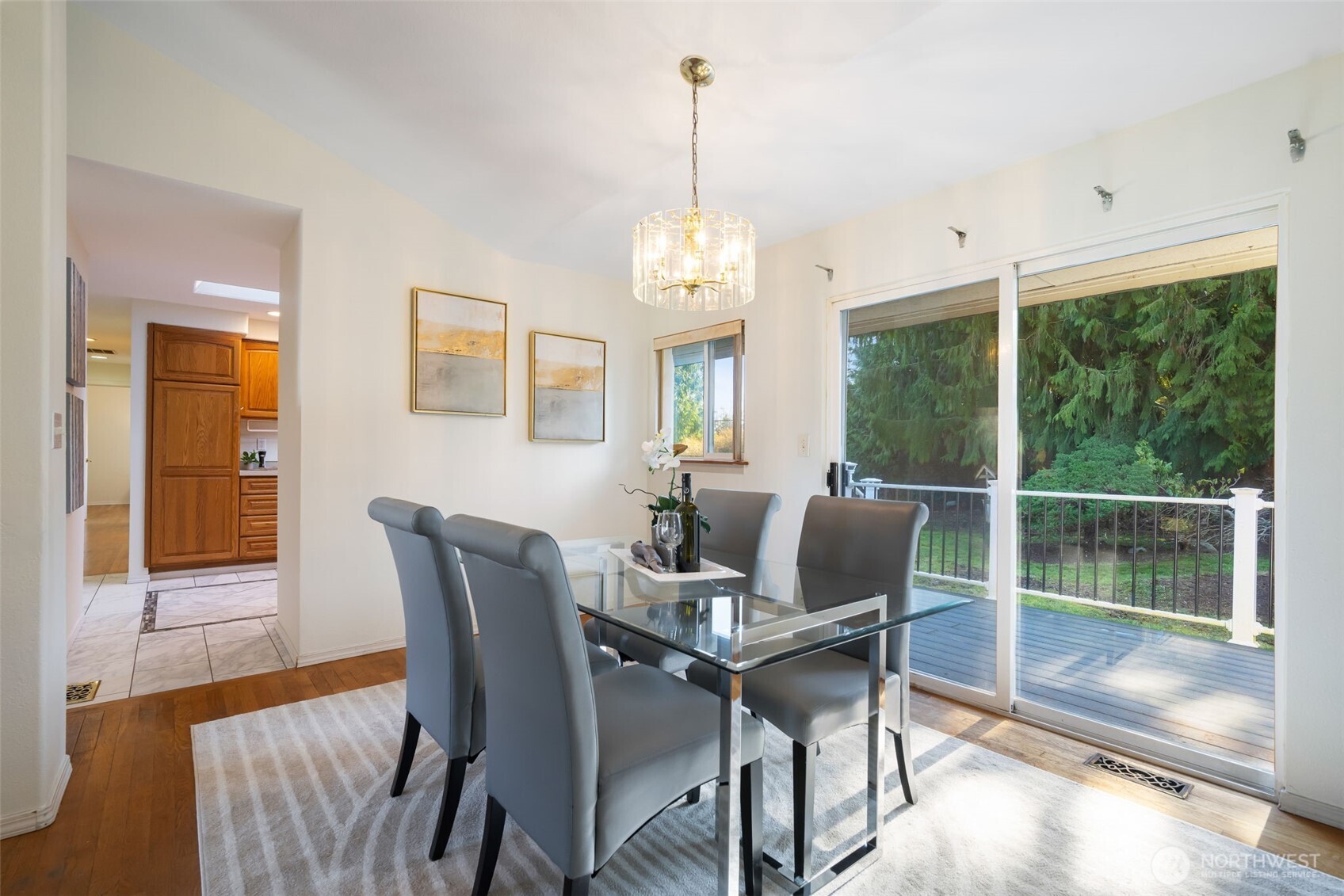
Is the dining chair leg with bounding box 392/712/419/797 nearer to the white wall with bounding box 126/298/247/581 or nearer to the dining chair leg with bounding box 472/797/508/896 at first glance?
the dining chair leg with bounding box 472/797/508/896

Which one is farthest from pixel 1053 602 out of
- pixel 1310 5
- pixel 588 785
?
pixel 588 785

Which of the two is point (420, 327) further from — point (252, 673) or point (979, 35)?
point (979, 35)

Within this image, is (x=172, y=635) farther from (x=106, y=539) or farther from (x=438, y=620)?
(x=106, y=539)

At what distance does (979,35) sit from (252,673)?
430cm

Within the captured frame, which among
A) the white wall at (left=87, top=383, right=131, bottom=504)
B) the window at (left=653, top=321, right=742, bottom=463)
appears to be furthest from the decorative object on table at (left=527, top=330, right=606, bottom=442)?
the white wall at (left=87, top=383, right=131, bottom=504)

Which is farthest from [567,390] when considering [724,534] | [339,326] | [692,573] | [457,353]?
[692,573]

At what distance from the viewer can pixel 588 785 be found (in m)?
1.27

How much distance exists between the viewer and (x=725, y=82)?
2426mm

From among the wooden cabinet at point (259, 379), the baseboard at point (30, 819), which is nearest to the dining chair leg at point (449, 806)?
the baseboard at point (30, 819)

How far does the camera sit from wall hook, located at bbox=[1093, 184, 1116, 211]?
2539 mm

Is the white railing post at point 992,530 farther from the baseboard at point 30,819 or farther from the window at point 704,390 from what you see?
the baseboard at point 30,819

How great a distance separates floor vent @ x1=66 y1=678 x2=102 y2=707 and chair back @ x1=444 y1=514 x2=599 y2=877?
284 cm

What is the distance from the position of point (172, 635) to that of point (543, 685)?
4002 mm

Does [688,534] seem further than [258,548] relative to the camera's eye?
No
